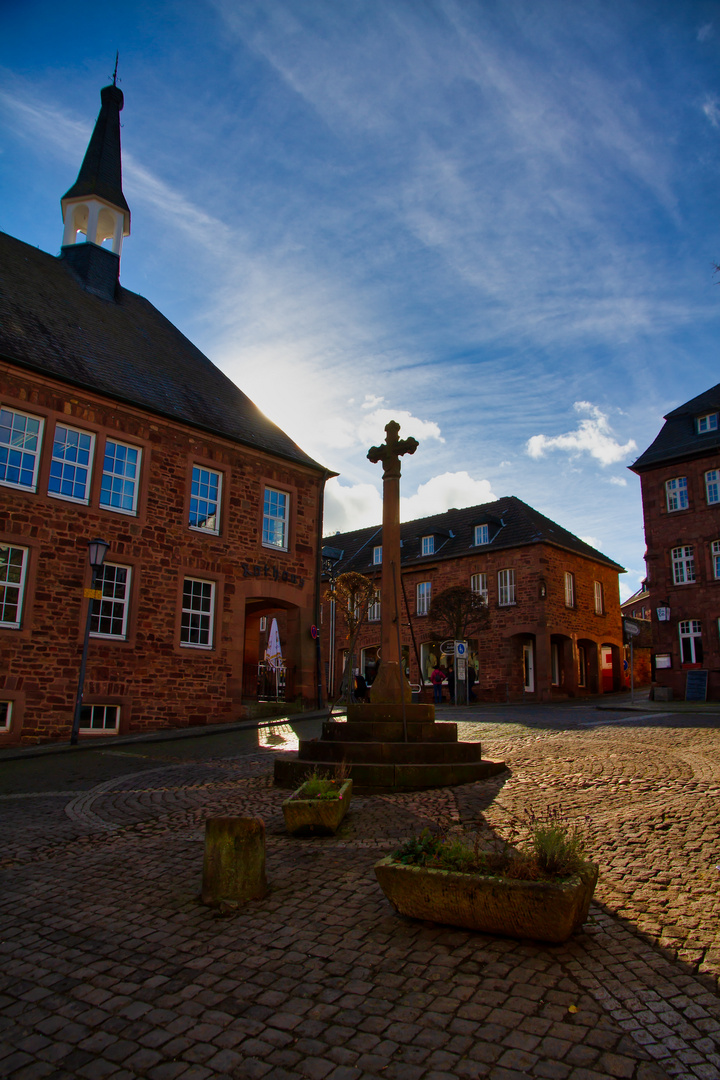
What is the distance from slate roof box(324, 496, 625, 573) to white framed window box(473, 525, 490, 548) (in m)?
0.17

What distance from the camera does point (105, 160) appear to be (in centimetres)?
2231

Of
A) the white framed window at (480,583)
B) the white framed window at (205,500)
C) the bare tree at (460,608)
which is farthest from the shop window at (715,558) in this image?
the white framed window at (205,500)

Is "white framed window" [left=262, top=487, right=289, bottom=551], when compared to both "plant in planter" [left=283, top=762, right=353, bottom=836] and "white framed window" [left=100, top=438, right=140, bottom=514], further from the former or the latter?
"plant in planter" [left=283, top=762, right=353, bottom=836]

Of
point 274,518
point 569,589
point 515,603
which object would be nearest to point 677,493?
point 569,589

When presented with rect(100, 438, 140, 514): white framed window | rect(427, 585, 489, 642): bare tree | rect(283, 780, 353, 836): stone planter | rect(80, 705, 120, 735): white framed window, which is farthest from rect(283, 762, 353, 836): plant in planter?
rect(427, 585, 489, 642): bare tree

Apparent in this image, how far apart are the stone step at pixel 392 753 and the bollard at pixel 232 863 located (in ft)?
11.7

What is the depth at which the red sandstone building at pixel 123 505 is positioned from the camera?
48.4 feet

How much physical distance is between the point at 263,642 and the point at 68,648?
23883 mm

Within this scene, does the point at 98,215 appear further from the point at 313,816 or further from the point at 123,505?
the point at 313,816

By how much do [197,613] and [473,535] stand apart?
1862 centimetres

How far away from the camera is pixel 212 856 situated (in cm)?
470

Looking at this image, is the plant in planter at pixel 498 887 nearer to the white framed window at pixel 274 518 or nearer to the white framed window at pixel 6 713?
the white framed window at pixel 6 713

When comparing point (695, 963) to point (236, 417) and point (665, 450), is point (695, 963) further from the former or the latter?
point (665, 450)

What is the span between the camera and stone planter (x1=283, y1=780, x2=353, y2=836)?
6.13 metres
